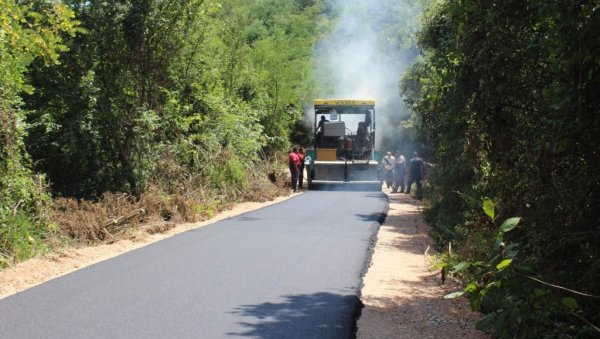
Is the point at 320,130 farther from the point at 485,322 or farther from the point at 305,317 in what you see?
the point at 485,322

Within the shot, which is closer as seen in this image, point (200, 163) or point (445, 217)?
point (445, 217)

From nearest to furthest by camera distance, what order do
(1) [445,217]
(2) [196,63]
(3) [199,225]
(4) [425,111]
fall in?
1. (1) [445,217]
2. (4) [425,111]
3. (3) [199,225]
4. (2) [196,63]

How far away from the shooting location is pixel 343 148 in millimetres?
26516

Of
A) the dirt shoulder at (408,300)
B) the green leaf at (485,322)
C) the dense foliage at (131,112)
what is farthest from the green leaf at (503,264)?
the dense foliage at (131,112)

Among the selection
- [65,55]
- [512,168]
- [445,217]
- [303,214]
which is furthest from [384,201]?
[512,168]

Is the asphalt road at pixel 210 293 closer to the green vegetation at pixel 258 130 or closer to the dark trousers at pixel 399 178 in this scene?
the green vegetation at pixel 258 130

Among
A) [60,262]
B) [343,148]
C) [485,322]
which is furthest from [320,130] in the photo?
[485,322]

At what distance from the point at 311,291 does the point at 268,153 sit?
22.7m

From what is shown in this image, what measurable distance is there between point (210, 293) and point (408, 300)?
7.73 ft

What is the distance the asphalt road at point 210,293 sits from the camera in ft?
19.3

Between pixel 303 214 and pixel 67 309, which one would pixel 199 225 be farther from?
pixel 67 309

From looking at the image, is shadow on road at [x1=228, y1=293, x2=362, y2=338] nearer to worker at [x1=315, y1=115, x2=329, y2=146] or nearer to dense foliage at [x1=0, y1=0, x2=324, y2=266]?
dense foliage at [x1=0, y1=0, x2=324, y2=266]

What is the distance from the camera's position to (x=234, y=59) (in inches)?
1040

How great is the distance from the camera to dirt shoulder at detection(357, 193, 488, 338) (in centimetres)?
639
